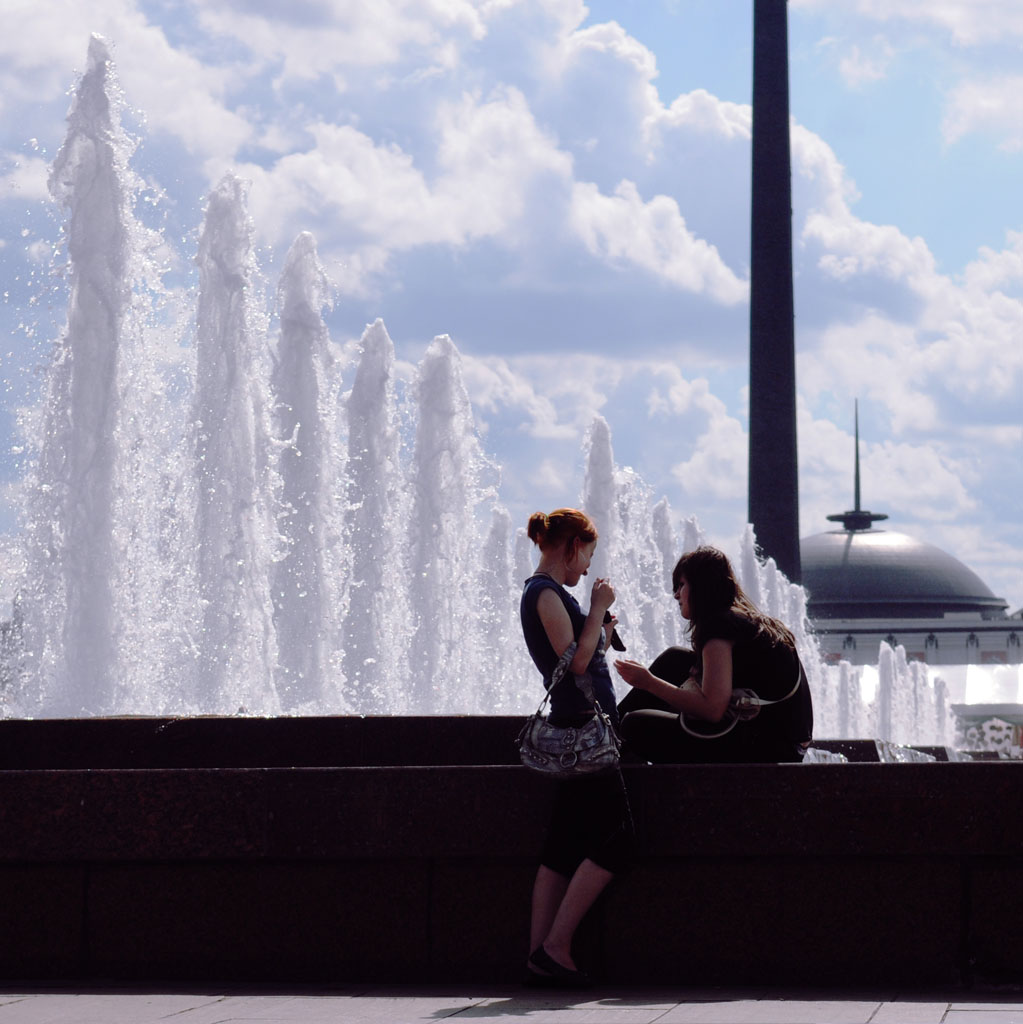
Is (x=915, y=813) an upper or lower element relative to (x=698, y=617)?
lower

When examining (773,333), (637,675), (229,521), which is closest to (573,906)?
(637,675)

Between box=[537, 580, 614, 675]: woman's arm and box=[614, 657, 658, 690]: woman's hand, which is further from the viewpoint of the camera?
box=[614, 657, 658, 690]: woman's hand

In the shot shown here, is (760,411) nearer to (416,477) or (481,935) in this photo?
(416,477)

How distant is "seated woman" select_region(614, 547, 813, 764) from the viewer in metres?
5.78

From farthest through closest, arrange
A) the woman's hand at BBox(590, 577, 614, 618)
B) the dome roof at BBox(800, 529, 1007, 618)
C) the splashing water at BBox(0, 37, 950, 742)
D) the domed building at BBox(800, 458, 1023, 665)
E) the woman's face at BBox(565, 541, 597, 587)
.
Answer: the dome roof at BBox(800, 529, 1007, 618), the domed building at BBox(800, 458, 1023, 665), the splashing water at BBox(0, 37, 950, 742), the woman's face at BBox(565, 541, 597, 587), the woman's hand at BBox(590, 577, 614, 618)

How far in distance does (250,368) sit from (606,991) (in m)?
13.5

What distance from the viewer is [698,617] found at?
582cm

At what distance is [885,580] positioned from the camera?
130 meters

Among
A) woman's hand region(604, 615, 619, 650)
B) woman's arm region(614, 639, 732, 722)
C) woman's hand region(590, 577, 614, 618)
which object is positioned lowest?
woman's arm region(614, 639, 732, 722)

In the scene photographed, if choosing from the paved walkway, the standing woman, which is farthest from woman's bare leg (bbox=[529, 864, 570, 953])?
the paved walkway

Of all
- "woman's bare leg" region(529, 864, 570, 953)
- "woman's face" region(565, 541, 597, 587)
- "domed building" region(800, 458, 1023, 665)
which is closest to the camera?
"woman's bare leg" region(529, 864, 570, 953)

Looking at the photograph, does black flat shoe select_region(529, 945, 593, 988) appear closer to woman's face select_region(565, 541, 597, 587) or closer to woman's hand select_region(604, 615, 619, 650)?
woman's hand select_region(604, 615, 619, 650)

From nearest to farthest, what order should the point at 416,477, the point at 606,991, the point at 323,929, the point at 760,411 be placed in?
the point at 606,991 < the point at 323,929 < the point at 416,477 < the point at 760,411

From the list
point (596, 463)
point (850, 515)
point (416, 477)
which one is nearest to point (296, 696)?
point (416, 477)
